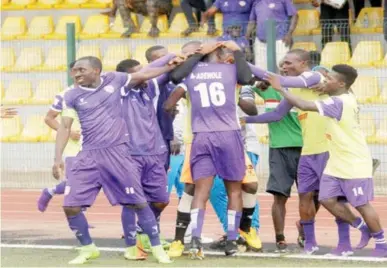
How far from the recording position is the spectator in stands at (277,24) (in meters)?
19.6

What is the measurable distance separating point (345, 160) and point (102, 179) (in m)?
2.35

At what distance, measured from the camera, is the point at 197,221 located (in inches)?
474

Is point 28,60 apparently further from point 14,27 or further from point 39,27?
point 14,27

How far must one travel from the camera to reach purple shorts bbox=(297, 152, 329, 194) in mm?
12377

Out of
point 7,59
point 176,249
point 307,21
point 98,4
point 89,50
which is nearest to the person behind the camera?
point 176,249

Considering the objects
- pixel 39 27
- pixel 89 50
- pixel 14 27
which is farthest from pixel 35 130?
pixel 14 27

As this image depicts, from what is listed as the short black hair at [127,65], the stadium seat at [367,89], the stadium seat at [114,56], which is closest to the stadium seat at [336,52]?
the stadium seat at [367,89]

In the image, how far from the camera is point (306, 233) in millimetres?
12562

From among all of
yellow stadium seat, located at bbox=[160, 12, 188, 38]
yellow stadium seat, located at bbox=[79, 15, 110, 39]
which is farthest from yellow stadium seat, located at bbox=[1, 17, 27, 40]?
yellow stadium seat, located at bbox=[160, 12, 188, 38]

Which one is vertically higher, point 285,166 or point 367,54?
point 367,54

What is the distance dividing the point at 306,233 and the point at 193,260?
1.31 meters

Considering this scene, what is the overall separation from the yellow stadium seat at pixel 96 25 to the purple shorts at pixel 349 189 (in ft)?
41.9

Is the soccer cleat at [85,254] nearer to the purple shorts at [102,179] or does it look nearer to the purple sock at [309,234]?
the purple shorts at [102,179]

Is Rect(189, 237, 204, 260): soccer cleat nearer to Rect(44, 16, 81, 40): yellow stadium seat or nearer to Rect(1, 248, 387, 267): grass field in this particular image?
Rect(1, 248, 387, 267): grass field
